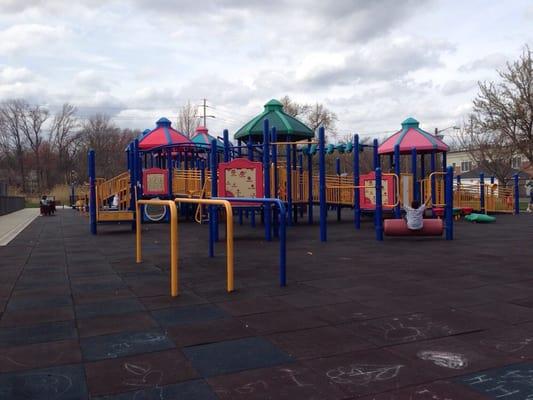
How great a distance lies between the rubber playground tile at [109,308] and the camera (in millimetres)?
5449

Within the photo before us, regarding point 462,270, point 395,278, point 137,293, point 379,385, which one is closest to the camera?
point 379,385

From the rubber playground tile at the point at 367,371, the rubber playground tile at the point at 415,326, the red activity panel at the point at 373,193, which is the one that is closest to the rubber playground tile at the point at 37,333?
the rubber playground tile at the point at 367,371

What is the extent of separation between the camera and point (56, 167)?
70.2 meters

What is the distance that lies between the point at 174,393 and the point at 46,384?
0.91 meters

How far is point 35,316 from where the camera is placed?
5.37 meters

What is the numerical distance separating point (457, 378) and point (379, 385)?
0.56 meters

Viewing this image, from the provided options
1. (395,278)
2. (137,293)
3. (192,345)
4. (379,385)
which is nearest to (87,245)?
(137,293)

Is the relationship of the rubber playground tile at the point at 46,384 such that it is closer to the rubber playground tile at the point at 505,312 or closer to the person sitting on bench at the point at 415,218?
the rubber playground tile at the point at 505,312

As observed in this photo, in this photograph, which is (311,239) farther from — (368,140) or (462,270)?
(368,140)

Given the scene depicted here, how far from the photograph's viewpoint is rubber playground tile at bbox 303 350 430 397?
3383 millimetres

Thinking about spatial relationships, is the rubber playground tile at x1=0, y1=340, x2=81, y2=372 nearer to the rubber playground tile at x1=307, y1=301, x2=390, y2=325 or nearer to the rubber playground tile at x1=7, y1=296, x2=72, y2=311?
the rubber playground tile at x1=7, y1=296, x2=72, y2=311

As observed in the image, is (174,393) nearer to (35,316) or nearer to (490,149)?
(35,316)

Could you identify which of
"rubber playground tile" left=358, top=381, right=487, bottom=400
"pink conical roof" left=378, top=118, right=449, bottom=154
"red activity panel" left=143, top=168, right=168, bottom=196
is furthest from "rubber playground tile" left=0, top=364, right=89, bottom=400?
"pink conical roof" left=378, top=118, right=449, bottom=154

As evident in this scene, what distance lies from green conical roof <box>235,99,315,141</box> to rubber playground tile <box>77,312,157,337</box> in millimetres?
13411
